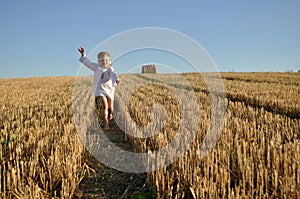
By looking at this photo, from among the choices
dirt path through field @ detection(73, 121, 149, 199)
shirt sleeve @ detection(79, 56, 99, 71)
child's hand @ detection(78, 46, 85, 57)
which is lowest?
dirt path through field @ detection(73, 121, 149, 199)

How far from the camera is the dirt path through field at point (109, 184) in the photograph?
276 centimetres

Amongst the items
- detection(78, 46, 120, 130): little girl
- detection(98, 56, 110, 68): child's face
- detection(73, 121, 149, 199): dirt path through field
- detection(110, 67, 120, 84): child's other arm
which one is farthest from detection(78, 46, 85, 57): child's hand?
detection(73, 121, 149, 199): dirt path through field

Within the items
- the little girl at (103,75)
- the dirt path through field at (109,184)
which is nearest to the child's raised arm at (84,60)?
the little girl at (103,75)

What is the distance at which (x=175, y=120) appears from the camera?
483 cm

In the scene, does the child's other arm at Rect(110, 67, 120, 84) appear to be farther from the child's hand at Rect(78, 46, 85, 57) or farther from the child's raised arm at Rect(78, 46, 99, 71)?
the child's hand at Rect(78, 46, 85, 57)

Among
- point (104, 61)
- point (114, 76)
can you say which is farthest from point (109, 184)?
point (104, 61)

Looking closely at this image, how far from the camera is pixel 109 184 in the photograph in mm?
3057

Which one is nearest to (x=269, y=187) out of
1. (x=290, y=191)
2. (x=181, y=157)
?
(x=290, y=191)

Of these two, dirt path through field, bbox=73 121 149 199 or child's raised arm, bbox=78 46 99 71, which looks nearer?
dirt path through field, bbox=73 121 149 199

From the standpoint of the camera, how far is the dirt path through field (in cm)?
276

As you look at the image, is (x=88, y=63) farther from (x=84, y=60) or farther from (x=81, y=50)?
(x=81, y=50)

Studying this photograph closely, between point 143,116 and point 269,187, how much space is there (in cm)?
326

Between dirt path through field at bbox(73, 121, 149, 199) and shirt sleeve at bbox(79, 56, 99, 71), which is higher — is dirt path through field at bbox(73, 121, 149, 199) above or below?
below

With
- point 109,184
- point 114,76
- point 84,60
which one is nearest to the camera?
point 109,184
